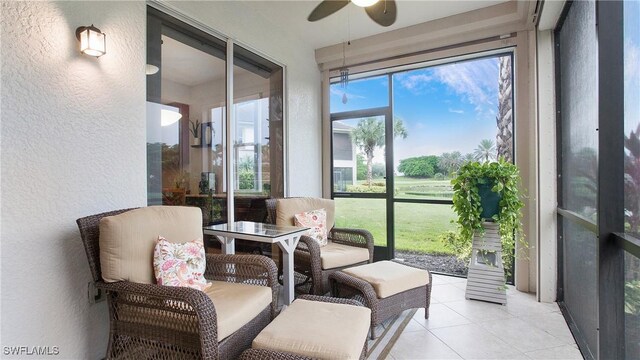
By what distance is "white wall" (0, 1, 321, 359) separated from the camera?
162 centimetres

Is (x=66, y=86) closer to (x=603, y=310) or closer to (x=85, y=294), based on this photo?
(x=85, y=294)

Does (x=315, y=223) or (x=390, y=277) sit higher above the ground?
(x=315, y=223)

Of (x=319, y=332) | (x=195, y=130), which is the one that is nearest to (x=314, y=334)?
(x=319, y=332)

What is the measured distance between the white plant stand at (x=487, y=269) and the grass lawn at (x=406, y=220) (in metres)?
0.65

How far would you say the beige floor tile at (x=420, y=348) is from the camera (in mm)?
2074

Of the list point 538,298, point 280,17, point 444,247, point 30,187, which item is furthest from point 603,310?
point 280,17

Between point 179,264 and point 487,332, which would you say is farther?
point 487,332

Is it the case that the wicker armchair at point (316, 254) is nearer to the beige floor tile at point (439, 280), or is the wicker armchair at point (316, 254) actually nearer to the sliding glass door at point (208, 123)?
the sliding glass door at point (208, 123)

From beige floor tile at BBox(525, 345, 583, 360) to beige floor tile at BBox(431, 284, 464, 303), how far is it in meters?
0.95

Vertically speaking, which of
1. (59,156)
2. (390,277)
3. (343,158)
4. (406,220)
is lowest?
(390,277)

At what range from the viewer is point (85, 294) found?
6.30 ft

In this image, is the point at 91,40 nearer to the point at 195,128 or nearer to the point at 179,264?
the point at 195,128

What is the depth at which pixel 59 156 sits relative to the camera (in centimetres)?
180

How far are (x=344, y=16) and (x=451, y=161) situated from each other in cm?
210
